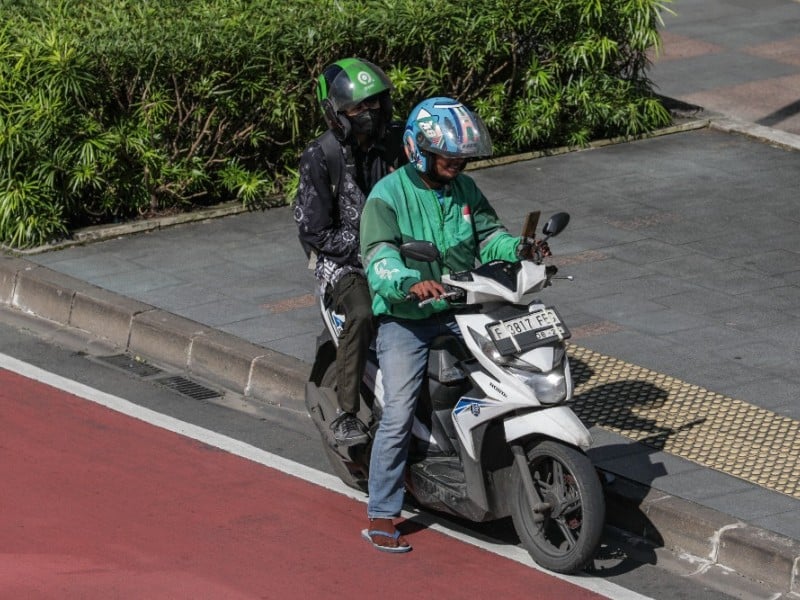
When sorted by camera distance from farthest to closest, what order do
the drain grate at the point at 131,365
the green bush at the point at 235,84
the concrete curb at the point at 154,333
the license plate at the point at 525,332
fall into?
1. the green bush at the point at 235,84
2. the drain grate at the point at 131,365
3. the concrete curb at the point at 154,333
4. the license plate at the point at 525,332

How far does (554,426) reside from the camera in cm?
559

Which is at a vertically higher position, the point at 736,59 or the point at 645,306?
the point at 736,59

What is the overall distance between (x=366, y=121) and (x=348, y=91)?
0.15 metres


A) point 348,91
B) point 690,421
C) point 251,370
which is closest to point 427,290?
point 348,91

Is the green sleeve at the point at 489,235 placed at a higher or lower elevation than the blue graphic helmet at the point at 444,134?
lower

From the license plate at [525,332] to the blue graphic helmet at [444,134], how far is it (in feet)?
2.14

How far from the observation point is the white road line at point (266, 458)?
582 cm

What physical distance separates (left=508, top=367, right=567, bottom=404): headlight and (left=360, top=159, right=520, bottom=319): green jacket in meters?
0.48

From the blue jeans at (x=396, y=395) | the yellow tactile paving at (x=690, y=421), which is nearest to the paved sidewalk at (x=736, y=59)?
the yellow tactile paving at (x=690, y=421)

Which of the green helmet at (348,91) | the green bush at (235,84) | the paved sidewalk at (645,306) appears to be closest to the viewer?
the paved sidewalk at (645,306)

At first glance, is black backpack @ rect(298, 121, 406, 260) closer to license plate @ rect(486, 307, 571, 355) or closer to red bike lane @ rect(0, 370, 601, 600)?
red bike lane @ rect(0, 370, 601, 600)

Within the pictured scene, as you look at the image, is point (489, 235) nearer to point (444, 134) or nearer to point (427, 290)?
point (444, 134)

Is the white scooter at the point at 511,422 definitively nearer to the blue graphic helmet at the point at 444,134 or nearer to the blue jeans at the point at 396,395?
the blue jeans at the point at 396,395

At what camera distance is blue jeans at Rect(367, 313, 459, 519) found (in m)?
5.94
